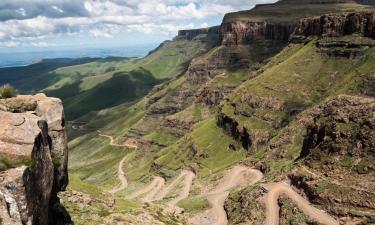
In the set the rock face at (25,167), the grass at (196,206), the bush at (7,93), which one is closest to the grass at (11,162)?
the rock face at (25,167)

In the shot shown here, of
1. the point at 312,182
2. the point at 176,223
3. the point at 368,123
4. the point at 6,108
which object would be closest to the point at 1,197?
the point at 6,108

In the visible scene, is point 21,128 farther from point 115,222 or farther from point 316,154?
point 316,154

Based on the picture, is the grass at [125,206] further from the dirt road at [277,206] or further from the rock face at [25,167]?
the rock face at [25,167]

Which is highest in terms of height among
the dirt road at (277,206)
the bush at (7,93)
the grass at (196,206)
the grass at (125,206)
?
the bush at (7,93)

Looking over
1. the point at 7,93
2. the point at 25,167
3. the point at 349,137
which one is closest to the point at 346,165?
the point at 349,137

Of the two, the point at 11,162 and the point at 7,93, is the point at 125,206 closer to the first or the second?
the point at 7,93

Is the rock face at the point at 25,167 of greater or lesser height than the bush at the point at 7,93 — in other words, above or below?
below
